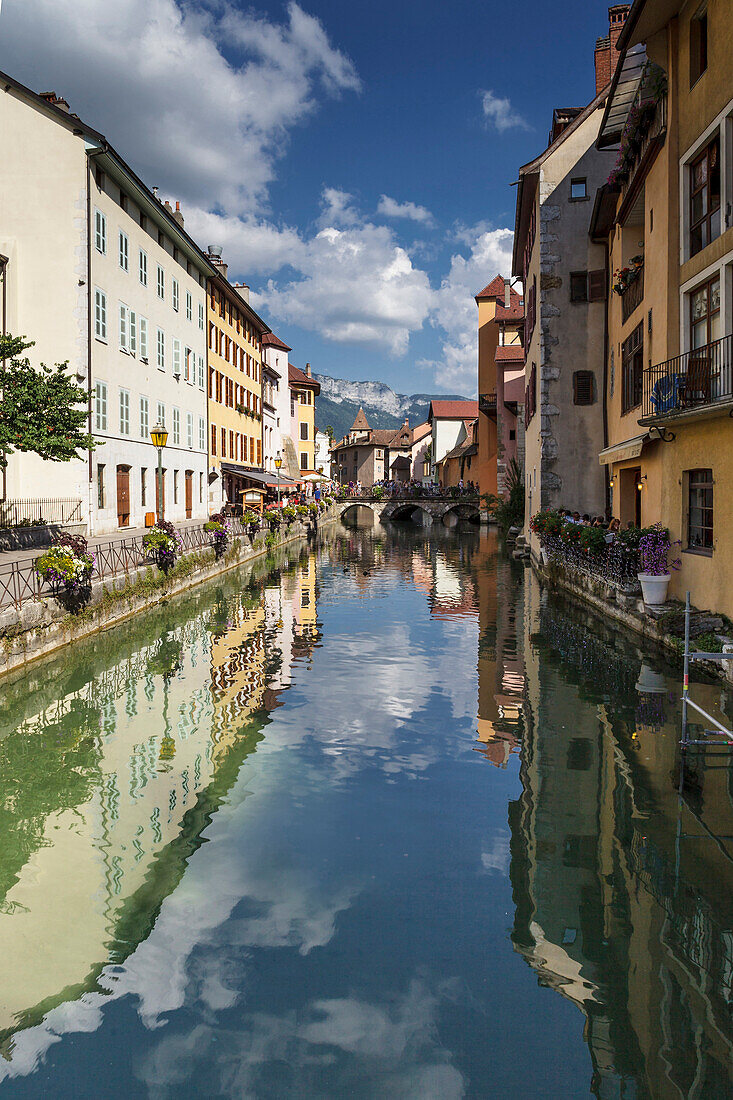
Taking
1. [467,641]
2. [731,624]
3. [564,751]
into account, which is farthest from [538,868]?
[467,641]

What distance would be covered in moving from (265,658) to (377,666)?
208 centimetres

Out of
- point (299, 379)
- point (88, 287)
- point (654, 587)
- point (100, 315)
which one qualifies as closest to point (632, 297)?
point (654, 587)

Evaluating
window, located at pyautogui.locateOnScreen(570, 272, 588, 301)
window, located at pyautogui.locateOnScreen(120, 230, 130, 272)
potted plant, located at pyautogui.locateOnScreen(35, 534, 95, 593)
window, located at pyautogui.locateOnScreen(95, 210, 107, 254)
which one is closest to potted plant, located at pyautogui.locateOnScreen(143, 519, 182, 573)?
potted plant, located at pyautogui.locateOnScreen(35, 534, 95, 593)

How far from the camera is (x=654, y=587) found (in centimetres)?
1420

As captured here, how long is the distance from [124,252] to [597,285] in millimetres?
16386

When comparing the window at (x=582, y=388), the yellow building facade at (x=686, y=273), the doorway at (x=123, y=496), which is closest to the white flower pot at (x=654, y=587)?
the yellow building facade at (x=686, y=273)

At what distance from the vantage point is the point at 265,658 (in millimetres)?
13875

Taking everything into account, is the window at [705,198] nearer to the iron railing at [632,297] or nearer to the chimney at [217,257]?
the iron railing at [632,297]

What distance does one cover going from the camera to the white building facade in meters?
23.3

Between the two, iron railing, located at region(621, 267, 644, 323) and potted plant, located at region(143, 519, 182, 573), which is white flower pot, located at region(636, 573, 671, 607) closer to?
iron railing, located at region(621, 267, 644, 323)

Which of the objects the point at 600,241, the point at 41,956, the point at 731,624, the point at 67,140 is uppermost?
the point at 67,140

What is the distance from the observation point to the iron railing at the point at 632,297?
60.6 feet

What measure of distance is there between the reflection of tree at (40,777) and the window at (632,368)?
15.1m

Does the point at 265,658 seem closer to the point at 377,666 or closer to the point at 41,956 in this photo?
the point at 377,666
